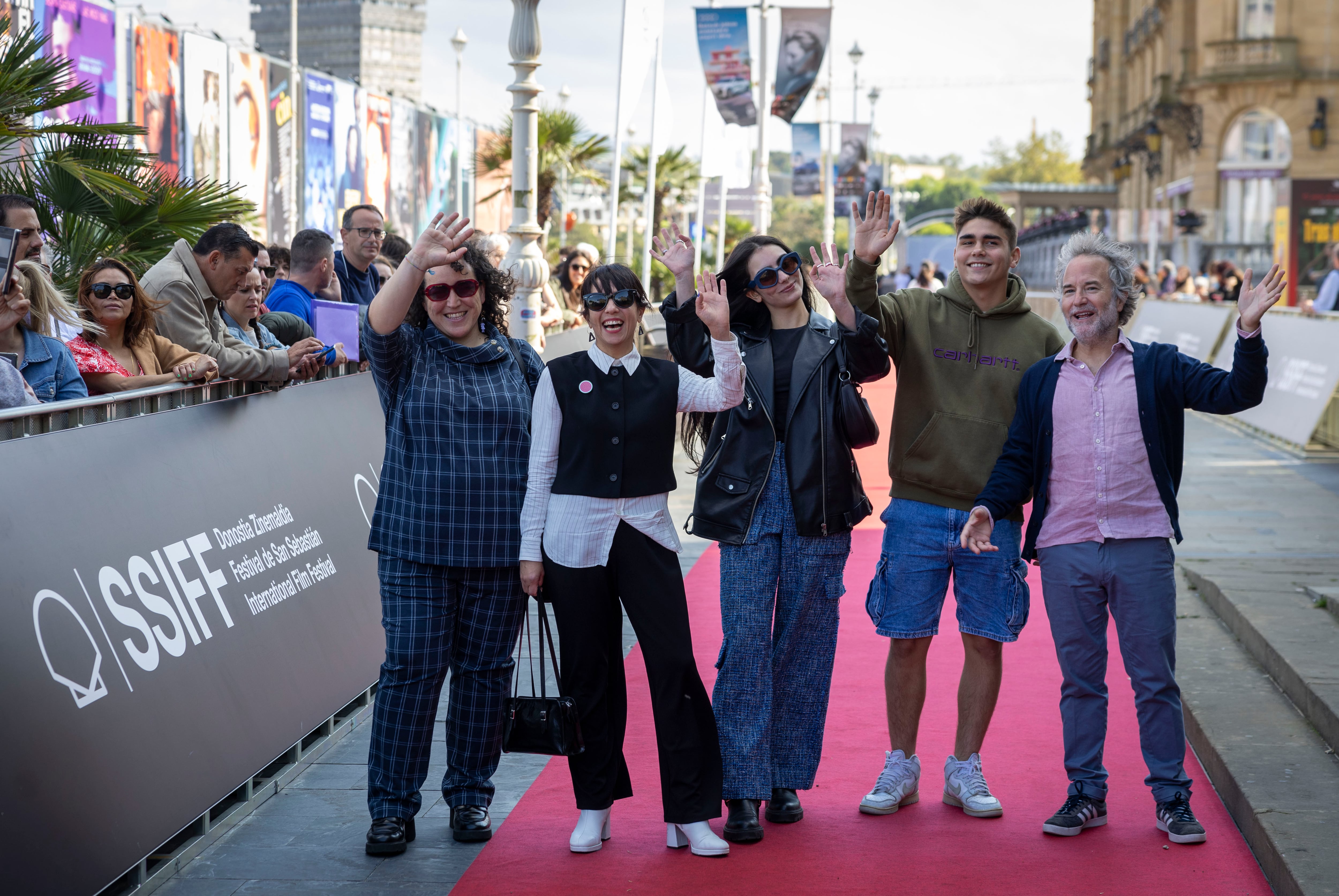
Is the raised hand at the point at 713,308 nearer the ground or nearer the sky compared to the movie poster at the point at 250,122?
nearer the ground

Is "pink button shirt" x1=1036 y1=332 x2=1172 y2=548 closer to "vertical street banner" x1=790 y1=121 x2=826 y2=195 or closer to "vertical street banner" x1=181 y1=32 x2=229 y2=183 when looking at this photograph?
"vertical street banner" x1=181 y1=32 x2=229 y2=183

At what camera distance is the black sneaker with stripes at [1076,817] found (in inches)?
172

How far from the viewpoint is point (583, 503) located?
4.11 meters

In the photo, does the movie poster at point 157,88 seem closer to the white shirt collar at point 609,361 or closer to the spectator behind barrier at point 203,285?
the spectator behind barrier at point 203,285

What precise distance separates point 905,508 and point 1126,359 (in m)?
0.85

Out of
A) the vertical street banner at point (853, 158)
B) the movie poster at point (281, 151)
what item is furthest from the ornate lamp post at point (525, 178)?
the vertical street banner at point (853, 158)

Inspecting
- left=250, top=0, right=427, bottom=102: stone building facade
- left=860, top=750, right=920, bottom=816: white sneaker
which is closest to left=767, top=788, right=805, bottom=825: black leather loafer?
left=860, top=750, right=920, bottom=816: white sneaker

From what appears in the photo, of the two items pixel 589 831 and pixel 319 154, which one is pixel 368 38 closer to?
pixel 319 154

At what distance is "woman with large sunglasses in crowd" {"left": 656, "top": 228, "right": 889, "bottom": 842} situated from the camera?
4.33 metres

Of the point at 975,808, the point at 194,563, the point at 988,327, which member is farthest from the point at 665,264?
the point at 975,808

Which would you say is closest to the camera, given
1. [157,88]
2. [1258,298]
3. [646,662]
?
[1258,298]

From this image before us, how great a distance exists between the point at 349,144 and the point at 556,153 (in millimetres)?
8688

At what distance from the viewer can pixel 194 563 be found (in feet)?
14.3

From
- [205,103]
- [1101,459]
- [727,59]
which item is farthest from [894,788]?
[205,103]
